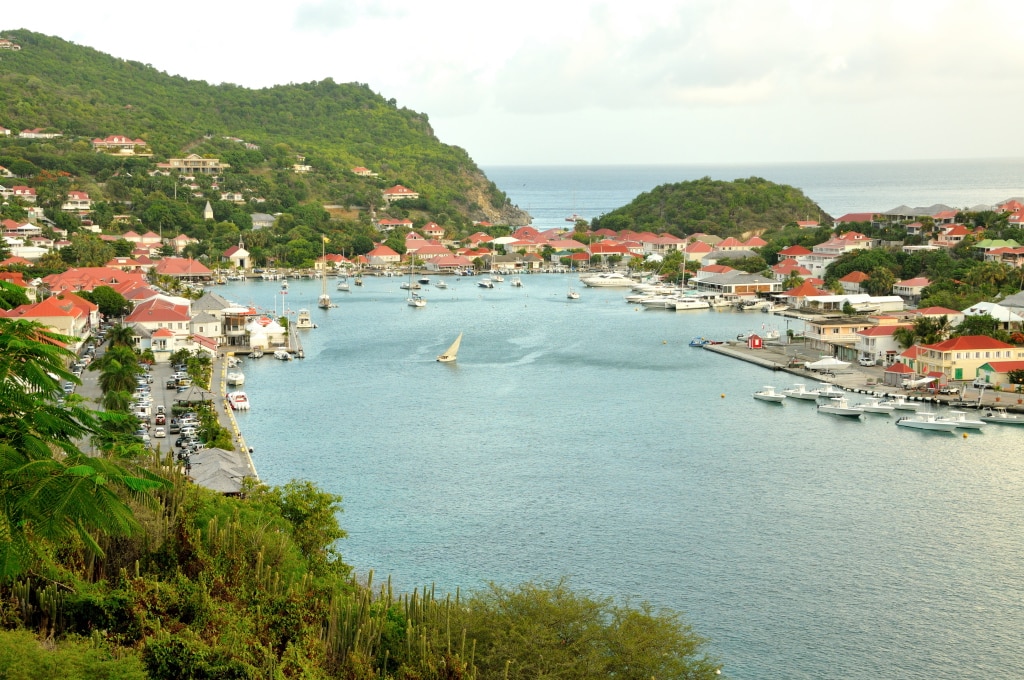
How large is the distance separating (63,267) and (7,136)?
2937cm

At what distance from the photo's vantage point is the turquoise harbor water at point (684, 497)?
45.1 feet

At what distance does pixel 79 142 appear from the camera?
68.7 metres

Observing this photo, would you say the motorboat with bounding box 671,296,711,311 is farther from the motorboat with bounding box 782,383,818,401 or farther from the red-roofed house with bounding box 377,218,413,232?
the red-roofed house with bounding box 377,218,413,232

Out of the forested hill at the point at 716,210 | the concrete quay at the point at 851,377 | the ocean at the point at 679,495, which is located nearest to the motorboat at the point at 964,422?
the ocean at the point at 679,495

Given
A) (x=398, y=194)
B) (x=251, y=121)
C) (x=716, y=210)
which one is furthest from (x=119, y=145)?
(x=716, y=210)

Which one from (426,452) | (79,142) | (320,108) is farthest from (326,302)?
(320,108)

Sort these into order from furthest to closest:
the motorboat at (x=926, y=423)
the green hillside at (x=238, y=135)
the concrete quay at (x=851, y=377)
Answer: the green hillside at (x=238, y=135)
the concrete quay at (x=851, y=377)
the motorboat at (x=926, y=423)

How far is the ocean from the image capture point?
13.8 meters

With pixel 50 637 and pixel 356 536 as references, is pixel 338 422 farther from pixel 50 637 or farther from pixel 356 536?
pixel 50 637

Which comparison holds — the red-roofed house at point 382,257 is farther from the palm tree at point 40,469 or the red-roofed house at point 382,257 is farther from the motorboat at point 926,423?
the palm tree at point 40,469

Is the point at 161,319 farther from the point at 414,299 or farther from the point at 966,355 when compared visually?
the point at 966,355

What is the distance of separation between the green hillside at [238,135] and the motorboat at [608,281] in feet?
64.3

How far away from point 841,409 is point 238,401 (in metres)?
13.1

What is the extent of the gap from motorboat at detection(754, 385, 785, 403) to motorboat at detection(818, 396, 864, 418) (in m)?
1.07
